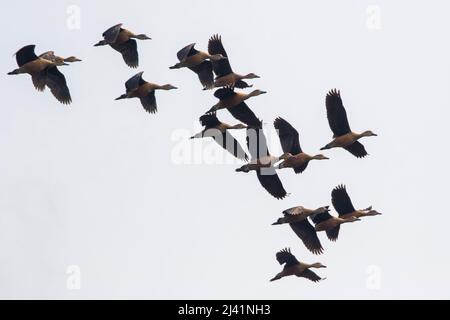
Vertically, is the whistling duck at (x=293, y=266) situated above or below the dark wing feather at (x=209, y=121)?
below

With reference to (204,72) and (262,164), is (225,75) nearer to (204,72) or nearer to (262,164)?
(204,72)

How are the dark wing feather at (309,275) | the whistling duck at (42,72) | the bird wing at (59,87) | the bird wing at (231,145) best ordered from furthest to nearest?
1. the bird wing at (231,145)
2. the dark wing feather at (309,275)
3. the bird wing at (59,87)
4. the whistling duck at (42,72)

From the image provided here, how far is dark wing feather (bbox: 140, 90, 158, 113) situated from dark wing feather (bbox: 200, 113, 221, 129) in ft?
4.87

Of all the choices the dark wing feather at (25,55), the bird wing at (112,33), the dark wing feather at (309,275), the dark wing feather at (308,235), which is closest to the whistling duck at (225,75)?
the bird wing at (112,33)

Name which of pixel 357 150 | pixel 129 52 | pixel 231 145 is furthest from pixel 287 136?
pixel 129 52

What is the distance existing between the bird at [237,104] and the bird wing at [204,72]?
35.6 inches

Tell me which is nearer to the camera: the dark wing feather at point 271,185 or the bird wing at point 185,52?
the bird wing at point 185,52

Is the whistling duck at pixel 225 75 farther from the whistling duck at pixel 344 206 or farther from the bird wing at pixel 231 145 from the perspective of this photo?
the whistling duck at pixel 344 206

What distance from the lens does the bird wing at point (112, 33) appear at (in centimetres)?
3503

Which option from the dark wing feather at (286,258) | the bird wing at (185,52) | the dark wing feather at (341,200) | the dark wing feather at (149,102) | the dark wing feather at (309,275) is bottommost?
the dark wing feather at (309,275)

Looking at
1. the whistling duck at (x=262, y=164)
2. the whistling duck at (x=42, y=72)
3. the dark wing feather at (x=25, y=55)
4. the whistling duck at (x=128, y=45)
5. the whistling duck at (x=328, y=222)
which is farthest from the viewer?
the whistling duck at (x=128, y=45)

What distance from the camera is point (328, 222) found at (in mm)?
36406

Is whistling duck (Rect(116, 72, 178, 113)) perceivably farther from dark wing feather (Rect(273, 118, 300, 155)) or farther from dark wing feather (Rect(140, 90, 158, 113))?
dark wing feather (Rect(273, 118, 300, 155))
